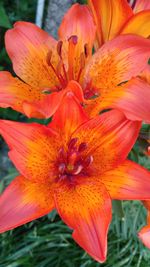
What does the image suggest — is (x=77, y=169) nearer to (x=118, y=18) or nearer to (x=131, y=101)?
(x=131, y=101)

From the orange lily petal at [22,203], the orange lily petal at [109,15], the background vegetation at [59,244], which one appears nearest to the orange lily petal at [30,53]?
the orange lily petal at [109,15]

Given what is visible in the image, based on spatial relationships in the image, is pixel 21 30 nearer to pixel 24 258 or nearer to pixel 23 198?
pixel 23 198

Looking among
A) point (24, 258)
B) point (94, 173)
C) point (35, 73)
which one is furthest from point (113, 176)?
point (24, 258)

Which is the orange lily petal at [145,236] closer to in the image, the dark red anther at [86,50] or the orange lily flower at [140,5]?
the dark red anther at [86,50]

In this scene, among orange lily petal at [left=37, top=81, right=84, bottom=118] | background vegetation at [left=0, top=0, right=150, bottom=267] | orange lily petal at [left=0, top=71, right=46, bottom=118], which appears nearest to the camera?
orange lily petal at [left=37, top=81, right=84, bottom=118]

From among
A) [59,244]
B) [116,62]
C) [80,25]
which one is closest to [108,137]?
[116,62]

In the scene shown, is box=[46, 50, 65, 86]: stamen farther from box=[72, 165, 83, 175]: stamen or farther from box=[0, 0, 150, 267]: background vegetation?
box=[0, 0, 150, 267]: background vegetation

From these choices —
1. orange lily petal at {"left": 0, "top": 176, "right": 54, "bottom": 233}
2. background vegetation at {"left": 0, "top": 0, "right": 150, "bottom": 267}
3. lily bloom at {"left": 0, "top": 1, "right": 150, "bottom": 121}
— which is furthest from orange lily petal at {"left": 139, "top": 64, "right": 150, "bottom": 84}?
background vegetation at {"left": 0, "top": 0, "right": 150, "bottom": 267}
